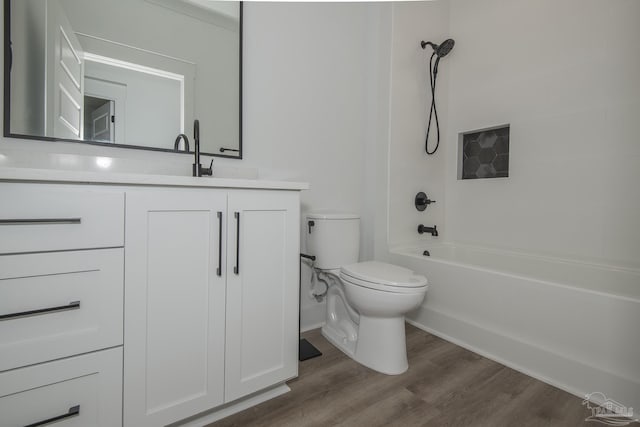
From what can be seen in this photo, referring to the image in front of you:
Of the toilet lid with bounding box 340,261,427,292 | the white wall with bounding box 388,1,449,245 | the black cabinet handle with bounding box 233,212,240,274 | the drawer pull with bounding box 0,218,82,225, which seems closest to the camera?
the drawer pull with bounding box 0,218,82,225

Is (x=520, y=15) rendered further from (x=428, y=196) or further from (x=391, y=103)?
(x=428, y=196)

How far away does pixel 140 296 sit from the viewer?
891mm

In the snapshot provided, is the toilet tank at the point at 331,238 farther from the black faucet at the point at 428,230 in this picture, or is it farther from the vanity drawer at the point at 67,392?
the vanity drawer at the point at 67,392

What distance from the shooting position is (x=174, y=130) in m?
1.40

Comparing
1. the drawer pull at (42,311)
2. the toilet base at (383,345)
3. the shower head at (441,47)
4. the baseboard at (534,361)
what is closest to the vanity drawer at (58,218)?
the drawer pull at (42,311)

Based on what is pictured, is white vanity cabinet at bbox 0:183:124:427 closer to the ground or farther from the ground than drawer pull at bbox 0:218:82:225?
closer to the ground

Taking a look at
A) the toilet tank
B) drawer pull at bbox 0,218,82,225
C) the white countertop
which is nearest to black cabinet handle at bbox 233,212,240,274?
the white countertop

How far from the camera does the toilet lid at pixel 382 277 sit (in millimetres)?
1313

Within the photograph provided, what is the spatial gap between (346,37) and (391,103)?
563 mm

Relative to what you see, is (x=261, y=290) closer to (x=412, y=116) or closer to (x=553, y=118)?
(x=412, y=116)

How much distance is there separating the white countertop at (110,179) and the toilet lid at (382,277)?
26.0 inches

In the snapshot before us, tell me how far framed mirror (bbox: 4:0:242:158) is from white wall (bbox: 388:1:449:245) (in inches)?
43.3

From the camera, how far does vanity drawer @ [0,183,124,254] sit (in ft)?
2.39

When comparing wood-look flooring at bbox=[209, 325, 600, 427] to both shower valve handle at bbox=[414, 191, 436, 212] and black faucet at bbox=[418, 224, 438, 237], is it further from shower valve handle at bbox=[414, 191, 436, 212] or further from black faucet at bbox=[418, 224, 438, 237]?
shower valve handle at bbox=[414, 191, 436, 212]
